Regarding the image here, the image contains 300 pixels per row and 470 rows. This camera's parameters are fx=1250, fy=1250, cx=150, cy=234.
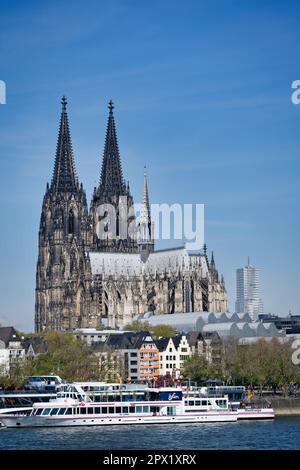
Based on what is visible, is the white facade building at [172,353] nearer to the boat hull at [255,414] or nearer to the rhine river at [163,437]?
the boat hull at [255,414]

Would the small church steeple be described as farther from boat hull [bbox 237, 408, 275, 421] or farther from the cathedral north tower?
boat hull [bbox 237, 408, 275, 421]

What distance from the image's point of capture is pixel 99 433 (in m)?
48.3

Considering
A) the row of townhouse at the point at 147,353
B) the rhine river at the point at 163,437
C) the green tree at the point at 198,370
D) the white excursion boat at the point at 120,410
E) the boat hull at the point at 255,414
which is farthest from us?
the row of townhouse at the point at 147,353

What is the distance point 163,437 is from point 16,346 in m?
50.4

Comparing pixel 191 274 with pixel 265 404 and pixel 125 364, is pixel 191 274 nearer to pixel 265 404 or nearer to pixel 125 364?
pixel 125 364

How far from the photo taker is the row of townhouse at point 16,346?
90.3m

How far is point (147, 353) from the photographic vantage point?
93312 mm

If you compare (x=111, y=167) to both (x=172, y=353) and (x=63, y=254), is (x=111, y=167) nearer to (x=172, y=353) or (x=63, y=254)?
(x=63, y=254)

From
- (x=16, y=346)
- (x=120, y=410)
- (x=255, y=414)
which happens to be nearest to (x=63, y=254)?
(x=16, y=346)

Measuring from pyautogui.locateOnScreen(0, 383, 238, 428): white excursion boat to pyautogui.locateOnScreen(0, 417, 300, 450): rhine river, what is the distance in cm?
152

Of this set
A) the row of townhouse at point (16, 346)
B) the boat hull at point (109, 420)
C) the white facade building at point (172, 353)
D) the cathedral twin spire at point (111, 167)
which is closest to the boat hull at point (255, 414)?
the boat hull at point (109, 420)

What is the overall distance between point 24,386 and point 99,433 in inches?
1030

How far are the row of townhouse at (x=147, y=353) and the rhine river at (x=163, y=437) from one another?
3566cm
